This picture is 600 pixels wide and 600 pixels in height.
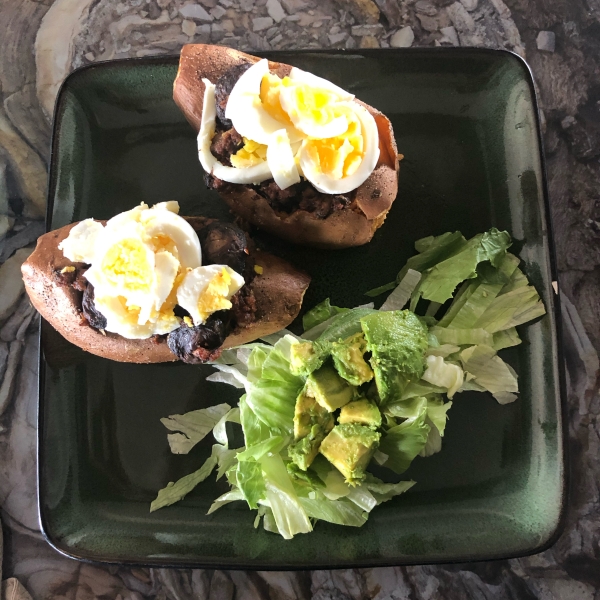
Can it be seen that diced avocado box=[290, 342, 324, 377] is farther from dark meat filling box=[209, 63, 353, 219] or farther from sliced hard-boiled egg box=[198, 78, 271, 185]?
sliced hard-boiled egg box=[198, 78, 271, 185]

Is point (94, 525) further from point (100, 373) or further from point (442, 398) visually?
point (442, 398)

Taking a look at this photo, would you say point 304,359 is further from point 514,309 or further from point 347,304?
point 514,309

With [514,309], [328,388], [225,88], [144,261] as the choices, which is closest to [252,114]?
[225,88]

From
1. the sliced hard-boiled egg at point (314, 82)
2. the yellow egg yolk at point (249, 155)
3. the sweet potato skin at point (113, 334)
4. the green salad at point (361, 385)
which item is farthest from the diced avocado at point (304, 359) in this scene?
the sliced hard-boiled egg at point (314, 82)

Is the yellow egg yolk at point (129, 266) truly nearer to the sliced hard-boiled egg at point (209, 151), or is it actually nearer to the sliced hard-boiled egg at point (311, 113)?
the sliced hard-boiled egg at point (209, 151)

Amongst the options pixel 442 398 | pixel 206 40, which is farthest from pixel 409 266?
pixel 206 40

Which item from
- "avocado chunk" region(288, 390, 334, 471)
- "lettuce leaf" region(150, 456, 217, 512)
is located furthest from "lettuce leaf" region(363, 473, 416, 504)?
"lettuce leaf" region(150, 456, 217, 512)

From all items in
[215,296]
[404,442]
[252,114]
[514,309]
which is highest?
[252,114]

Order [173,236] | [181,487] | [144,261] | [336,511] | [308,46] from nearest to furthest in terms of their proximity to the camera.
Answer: [144,261] → [173,236] → [336,511] → [181,487] → [308,46]
